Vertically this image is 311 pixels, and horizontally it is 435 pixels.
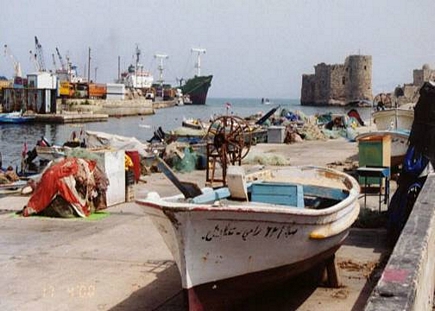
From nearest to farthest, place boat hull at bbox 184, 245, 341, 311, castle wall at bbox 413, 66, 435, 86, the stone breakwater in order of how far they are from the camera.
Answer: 1. boat hull at bbox 184, 245, 341, 311
2. the stone breakwater
3. castle wall at bbox 413, 66, 435, 86

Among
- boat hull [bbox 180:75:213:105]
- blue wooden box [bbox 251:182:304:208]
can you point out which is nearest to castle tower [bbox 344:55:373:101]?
boat hull [bbox 180:75:213:105]

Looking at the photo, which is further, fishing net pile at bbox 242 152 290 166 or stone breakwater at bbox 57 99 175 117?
stone breakwater at bbox 57 99 175 117

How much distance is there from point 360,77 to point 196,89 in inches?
1874

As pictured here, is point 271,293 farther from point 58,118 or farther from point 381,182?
point 58,118

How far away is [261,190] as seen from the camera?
9375mm

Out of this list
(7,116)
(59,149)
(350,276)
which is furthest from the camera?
(7,116)

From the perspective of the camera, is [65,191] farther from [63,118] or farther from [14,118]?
[63,118]

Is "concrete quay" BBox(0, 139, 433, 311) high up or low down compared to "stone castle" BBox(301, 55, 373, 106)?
down

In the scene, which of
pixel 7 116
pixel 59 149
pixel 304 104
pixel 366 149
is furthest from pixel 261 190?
pixel 304 104

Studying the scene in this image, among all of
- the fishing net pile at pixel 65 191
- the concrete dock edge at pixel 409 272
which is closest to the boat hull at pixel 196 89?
the fishing net pile at pixel 65 191

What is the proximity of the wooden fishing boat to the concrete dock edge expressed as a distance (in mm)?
1235

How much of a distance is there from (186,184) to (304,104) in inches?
6045

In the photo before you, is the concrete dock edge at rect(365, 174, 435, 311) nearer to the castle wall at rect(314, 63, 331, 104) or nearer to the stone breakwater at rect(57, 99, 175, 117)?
the stone breakwater at rect(57, 99, 175, 117)

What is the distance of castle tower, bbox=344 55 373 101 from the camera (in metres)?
141
